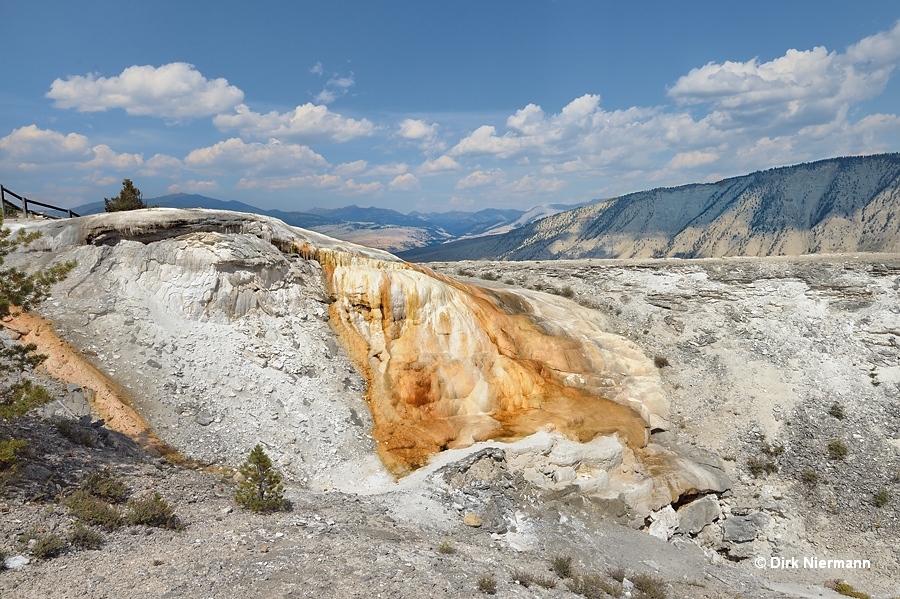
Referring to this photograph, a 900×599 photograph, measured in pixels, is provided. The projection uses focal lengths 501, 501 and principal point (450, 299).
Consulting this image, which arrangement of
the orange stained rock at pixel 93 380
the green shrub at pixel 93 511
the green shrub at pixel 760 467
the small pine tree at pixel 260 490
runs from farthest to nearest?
the green shrub at pixel 760 467 → the orange stained rock at pixel 93 380 → the small pine tree at pixel 260 490 → the green shrub at pixel 93 511

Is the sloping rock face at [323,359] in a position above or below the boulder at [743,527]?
above

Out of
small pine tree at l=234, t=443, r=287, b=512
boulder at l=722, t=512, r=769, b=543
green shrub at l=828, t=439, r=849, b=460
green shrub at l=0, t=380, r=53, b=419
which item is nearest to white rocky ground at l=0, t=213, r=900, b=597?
boulder at l=722, t=512, r=769, b=543

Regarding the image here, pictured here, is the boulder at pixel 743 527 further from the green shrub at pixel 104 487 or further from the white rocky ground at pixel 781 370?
the green shrub at pixel 104 487

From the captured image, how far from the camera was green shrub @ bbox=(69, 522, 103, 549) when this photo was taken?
970 centimetres

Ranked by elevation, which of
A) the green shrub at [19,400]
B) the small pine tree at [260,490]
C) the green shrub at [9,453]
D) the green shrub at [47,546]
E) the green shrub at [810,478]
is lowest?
the green shrub at [810,478]

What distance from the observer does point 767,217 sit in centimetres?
15700

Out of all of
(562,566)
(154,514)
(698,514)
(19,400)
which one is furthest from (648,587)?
(19,400)

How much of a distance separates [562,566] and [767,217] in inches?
6957

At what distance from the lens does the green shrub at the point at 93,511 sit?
10.5m

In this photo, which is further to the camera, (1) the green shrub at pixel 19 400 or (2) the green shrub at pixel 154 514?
(2) the green shrub at pixel 154 514

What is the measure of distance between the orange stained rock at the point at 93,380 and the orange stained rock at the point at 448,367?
7.47m

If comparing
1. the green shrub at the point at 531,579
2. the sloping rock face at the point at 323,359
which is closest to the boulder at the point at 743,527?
the sloping rock face at the point at 323,359

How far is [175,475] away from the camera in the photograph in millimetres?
13805

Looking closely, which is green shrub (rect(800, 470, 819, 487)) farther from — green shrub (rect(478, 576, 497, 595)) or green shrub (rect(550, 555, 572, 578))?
green shrub (rect(478, 576, 497, 595))
